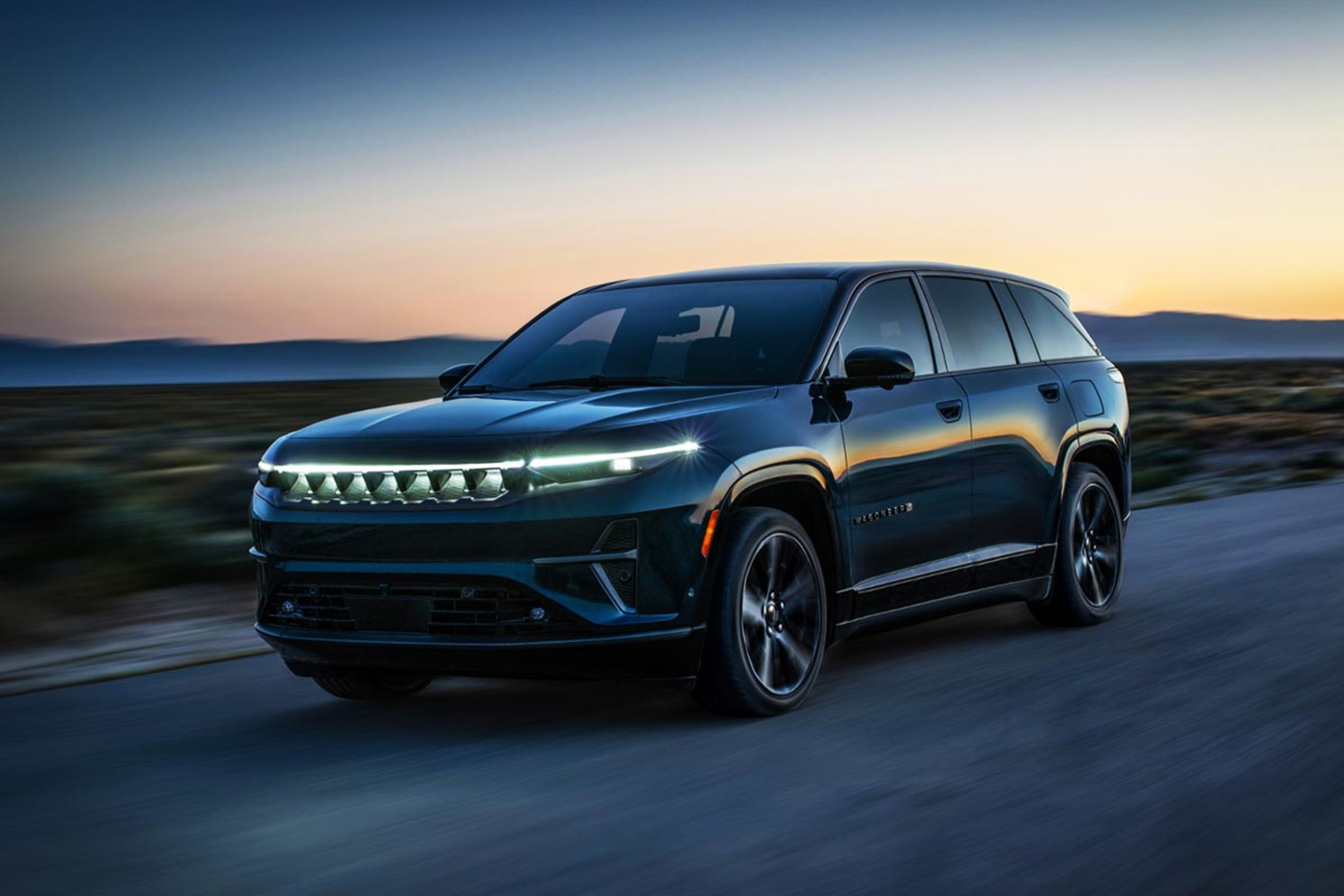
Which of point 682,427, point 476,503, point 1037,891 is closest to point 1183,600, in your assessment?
point 682,427

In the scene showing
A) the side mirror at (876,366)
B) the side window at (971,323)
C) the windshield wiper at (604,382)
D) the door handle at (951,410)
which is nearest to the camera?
the side mirror at (876,366)

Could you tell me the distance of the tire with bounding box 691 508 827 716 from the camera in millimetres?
6281

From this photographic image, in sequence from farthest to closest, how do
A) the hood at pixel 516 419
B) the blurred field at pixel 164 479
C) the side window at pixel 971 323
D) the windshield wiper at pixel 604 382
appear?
the blurred field at pixel 164 479
the side window at pixel 971 323
the windshield wiper at pixel 604 382
the hood at pixel 516 419

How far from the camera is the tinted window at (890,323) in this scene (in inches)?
291

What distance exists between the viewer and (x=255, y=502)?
666 centimetres

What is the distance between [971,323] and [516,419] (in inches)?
112

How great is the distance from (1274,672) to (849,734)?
211 centimetres

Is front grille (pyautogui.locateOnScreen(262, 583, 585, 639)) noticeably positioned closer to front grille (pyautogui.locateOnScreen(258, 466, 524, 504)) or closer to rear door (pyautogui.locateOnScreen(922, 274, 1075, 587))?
front grille (pyautogui.locateOnScreen(258, 466, 524, 504))

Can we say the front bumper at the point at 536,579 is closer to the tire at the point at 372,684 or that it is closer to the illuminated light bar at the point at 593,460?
the illuminated light bar at the point at 593,460

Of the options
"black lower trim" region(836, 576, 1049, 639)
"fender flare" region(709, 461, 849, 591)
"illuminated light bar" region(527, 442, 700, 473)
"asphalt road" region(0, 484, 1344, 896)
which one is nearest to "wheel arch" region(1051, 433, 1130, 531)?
"black lower trim" region(836, 576, 1049, 639)

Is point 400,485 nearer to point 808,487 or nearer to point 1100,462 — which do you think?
point 808,487

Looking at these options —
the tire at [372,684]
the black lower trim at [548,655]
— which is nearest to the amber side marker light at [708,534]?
the black lower trim at [548,655]

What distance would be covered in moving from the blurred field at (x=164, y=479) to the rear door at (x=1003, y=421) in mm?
2458

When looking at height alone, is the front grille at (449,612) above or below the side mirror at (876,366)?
below
